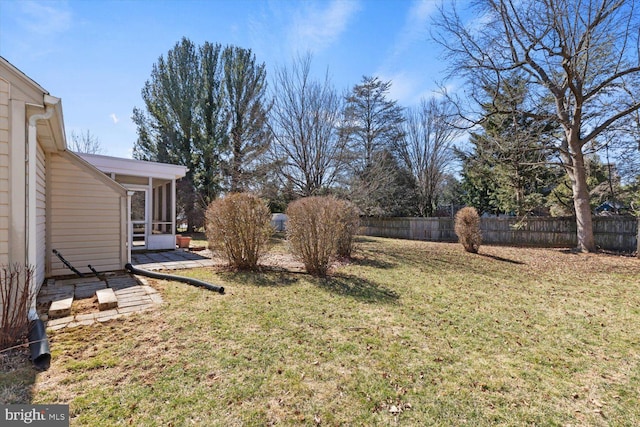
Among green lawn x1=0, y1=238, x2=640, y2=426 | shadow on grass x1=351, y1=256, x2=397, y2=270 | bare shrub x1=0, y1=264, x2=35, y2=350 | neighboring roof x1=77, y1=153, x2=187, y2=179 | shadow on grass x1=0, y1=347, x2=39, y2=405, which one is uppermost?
neighboring roof x1=77, y1=153, x2=187, y2=179

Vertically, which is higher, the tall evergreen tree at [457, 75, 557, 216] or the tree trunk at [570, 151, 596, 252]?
the tall evergreen tree at [457, 75, 557, 216]

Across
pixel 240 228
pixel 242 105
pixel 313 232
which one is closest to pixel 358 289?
pixel 313 232

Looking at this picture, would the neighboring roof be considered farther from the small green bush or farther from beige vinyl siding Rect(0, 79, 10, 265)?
beige vinyl siding Rect(0, 79, 10, 265)

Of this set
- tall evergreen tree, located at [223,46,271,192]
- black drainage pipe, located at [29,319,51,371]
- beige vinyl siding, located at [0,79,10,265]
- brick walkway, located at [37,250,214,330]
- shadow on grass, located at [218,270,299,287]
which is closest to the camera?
black drainage pipe, located at [29,319,51,371]

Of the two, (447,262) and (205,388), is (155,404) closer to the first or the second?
(205,388)

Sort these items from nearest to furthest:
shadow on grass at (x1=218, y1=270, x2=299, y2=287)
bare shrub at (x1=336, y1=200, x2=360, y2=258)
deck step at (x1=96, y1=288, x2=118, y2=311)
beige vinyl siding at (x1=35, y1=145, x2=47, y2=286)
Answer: deck step at (x1=96, y1=288, x2=118, y2=311), beige vinyl siding at (x1=35, y1=145, x2=47, y2=286), shadow on grass at (x1=218, y1=270, x2=299, y2=287), bare shrub at (x1=336, y1=200, x2=360, y2=258)

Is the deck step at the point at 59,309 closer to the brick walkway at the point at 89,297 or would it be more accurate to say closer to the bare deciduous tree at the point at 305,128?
the brick walkway at the point at 89,297

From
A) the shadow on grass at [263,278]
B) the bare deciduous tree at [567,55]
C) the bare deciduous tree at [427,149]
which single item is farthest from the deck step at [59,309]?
the bare deciduous tree at [427,149]

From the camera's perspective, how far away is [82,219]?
6285 mm

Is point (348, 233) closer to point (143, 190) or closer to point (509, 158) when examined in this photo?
point (143, 190)

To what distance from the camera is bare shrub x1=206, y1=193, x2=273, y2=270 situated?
642 centimetres

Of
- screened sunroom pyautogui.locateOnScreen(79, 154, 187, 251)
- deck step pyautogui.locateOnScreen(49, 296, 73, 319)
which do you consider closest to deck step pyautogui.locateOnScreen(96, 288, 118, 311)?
deck step pyautogui.locateOnScreen(49, 296, 73, 319)

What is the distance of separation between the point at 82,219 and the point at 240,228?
11.3ft

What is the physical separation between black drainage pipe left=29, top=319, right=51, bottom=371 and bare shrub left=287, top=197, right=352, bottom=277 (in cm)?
429
